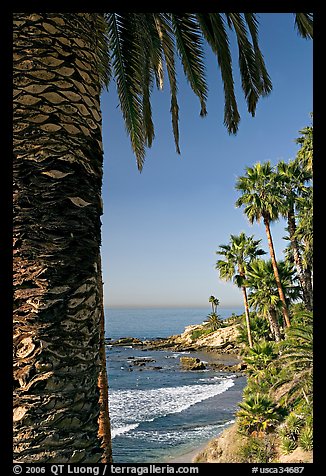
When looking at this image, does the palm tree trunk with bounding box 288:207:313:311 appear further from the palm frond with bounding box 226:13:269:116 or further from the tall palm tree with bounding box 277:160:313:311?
the palm frond with bounding box 226:13:269:116

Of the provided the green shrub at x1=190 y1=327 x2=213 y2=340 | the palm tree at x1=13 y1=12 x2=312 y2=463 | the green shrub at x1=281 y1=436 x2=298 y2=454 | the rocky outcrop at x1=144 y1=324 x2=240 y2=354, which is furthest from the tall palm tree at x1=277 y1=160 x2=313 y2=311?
the green shrub at x1=190 y1=327 x2=213 y2=340

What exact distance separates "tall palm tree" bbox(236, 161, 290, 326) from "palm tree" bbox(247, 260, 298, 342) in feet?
2.66

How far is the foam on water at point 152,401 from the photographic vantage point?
78.6ft

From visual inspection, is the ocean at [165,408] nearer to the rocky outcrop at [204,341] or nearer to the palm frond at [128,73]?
the rocky outcrop at [204,341]

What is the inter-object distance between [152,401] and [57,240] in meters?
29.5

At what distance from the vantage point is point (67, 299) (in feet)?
5.26

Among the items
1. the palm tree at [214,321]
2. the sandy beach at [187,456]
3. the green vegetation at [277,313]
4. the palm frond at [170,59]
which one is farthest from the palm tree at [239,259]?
the palm tree at [214,321]

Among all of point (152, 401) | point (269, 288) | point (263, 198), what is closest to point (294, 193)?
point (263, 198)

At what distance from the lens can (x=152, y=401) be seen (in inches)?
1128

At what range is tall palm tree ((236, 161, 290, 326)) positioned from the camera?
23.1 m

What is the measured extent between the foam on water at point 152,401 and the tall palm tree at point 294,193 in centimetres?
1124
